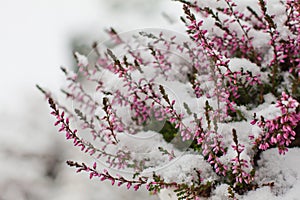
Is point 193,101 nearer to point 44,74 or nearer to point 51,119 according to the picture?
point 51,119

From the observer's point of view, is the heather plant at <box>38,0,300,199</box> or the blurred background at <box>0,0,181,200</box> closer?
the heather plant at <box>38,0,300,199</box>

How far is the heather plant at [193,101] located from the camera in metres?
0.83

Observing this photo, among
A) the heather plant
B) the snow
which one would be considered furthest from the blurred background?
the heather plant

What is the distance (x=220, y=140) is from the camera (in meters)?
0.89

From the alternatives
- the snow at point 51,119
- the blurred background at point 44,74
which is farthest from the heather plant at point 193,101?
the blurred background at point 44,74

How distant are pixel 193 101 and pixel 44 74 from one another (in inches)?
56.7

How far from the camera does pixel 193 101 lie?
93 cm

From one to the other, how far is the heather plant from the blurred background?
0.34m

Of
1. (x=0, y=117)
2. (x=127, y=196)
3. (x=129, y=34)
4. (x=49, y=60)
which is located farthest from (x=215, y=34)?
(x=49, y=60)

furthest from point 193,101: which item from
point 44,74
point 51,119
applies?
point 44,74

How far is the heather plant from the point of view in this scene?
32.6 inches

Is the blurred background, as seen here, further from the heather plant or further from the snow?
the heather plant

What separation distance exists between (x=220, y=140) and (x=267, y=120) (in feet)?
0.70

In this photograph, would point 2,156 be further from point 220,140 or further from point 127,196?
point 220,140
